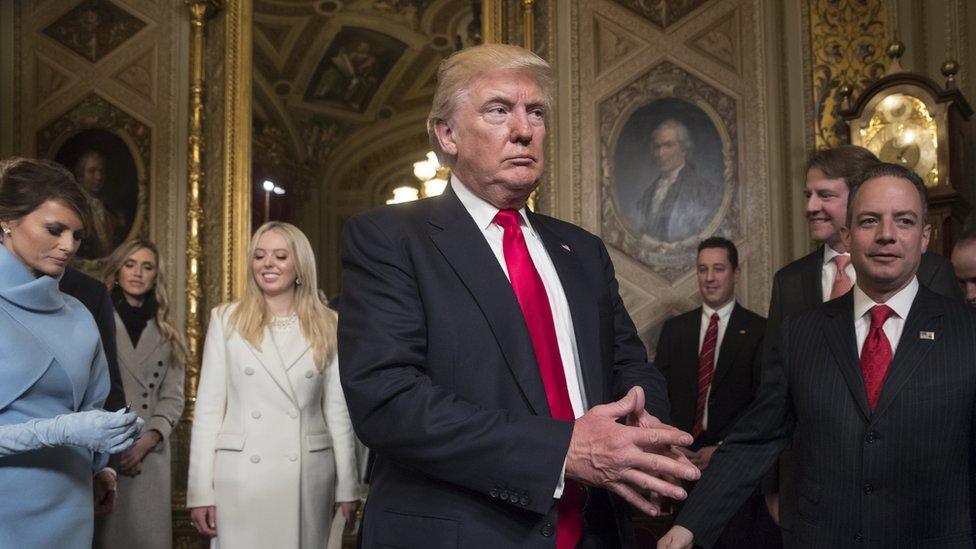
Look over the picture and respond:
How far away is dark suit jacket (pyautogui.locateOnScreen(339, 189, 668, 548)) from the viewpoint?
1.85 metres

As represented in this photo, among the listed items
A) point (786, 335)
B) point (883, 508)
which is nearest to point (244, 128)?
point (786, 335)

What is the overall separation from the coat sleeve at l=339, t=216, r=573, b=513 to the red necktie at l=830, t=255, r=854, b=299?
2189 mm

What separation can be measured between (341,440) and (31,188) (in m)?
1.70

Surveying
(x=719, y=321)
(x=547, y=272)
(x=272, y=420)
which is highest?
(x=547, y=272)

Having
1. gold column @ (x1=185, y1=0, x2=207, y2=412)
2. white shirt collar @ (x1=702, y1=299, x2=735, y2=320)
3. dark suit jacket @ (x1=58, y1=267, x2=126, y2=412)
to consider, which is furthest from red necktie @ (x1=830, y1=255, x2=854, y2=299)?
gold column @ (x1=185, y1=0, x2=207, y2=412)

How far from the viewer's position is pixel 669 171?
7.12 metres

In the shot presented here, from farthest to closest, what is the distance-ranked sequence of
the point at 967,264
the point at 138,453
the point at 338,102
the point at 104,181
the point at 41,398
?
the point at 338,102 → the point at 104,181 → the point at 138,453 → the point at 967,264 → the point at 41,398

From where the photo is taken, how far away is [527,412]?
1980 millimetres

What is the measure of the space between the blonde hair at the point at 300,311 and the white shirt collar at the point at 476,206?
2.12 m

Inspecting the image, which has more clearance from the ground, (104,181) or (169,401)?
(104,181)

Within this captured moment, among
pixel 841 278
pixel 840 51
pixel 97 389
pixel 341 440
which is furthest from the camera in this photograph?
pixel 840 51

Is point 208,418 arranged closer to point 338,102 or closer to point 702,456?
point 702,456

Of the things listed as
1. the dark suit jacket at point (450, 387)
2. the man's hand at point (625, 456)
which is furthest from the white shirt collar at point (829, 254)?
the man's hand at point (625, 456)

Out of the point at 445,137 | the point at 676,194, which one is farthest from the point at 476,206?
the point at 676,194
